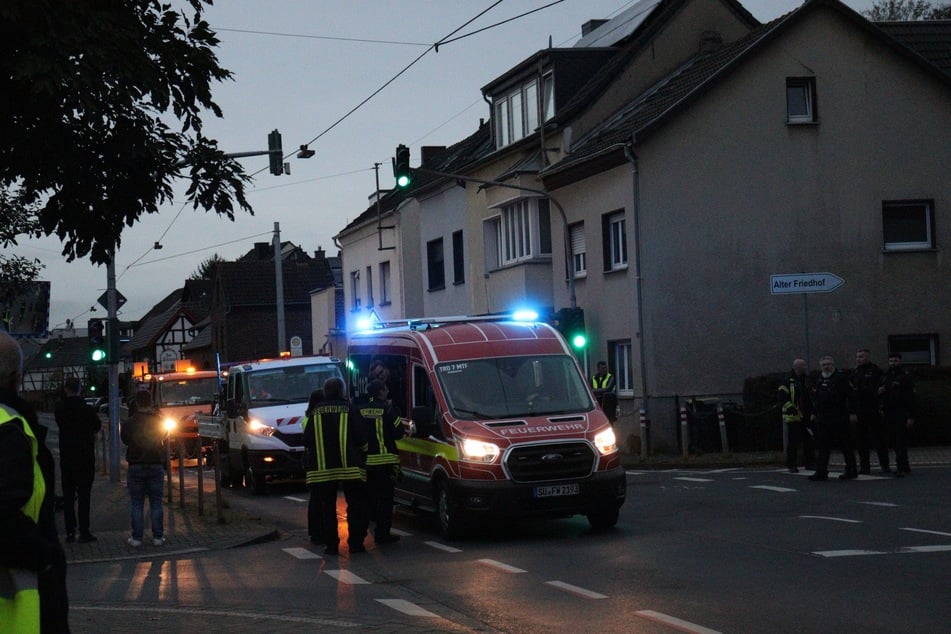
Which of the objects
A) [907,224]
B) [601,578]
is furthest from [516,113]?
[601,578]

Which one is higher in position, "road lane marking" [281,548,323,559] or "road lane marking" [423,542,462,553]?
"road lane marking" [423,542,462,553]

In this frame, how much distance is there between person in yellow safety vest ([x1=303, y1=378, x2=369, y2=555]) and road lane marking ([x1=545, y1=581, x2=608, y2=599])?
3.58 metres

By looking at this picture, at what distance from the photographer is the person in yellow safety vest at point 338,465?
14.1m

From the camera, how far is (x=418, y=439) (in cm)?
1589

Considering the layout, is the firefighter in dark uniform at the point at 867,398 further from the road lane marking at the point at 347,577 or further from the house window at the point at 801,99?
the house window at the point at 801,99

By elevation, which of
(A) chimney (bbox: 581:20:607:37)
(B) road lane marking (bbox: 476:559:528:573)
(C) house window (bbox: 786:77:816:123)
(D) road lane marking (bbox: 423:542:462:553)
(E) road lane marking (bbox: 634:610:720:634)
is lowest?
(D) road lane marking (bbox: 423:542:462:553)

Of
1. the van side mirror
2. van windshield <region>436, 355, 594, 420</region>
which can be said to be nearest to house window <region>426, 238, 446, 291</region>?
van windshield <region>436, 355, 594, 420</region>

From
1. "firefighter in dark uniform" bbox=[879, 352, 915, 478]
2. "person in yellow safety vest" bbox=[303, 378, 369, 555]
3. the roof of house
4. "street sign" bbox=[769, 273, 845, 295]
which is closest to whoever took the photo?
"person in yellow safety vest" bbox=[303, 378, 369, 555]

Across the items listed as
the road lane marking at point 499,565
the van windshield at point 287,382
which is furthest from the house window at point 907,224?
the road lane marking at point 499,565

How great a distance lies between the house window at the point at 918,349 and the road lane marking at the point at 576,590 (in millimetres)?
21661

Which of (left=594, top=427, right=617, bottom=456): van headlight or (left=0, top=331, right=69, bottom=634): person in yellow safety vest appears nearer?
(left=0, top=331, right=69, bottom=634): person in yellow safety vest

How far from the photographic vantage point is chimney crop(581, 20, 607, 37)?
4434 cm

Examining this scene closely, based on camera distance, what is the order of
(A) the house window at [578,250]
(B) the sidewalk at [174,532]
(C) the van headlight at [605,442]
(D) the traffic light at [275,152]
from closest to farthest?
(C) the van headlight at [605,442]
(B) the sidewalk at [174,532]
(D) the traffic light at [275,152]
(A) the house window at [578,250]

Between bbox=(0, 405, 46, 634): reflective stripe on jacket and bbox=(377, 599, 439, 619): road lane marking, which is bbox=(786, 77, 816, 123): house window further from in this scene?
bbox=(0, 405, 46, 634): reflective stripe on jacket
